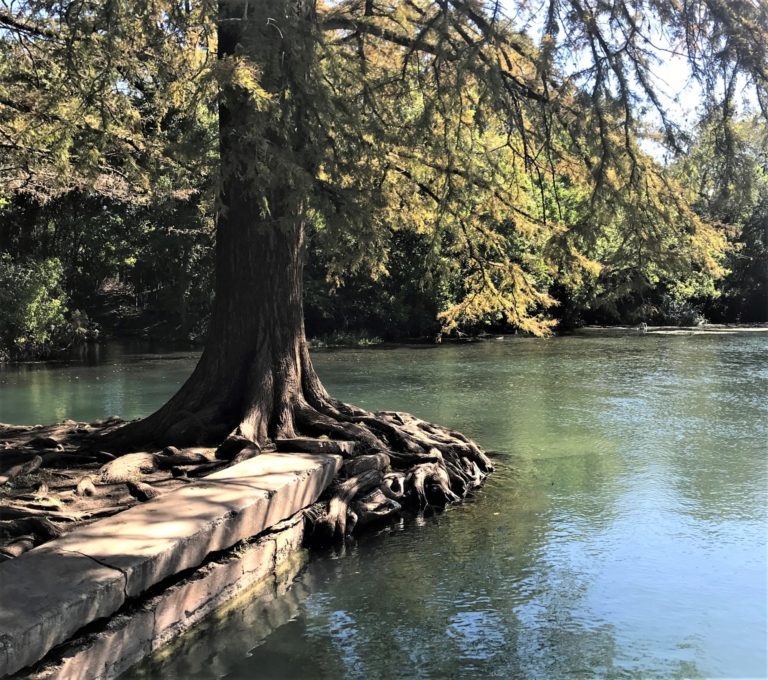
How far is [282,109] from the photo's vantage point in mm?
5793

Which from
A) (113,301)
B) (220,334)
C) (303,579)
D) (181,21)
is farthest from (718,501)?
(113,301)

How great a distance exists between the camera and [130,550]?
4.62m

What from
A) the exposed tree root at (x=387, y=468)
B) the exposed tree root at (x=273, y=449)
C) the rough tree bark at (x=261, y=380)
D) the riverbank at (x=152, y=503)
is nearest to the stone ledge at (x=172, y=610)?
the riverbank at (x=152, y=503)

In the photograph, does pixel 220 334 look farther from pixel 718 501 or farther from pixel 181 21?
pixel 718 501

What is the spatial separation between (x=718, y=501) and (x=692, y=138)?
11.4ft

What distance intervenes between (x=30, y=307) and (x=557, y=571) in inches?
734

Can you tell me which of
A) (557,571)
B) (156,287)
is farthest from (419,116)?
(156,287)

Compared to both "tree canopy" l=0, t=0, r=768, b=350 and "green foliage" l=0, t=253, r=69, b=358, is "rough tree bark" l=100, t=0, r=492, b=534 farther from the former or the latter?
"green foliage" l=0, t=253, r=69, b=358

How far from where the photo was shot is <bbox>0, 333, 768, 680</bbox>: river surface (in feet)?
15.0

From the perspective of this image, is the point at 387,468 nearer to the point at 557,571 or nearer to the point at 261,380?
the point at 261,380

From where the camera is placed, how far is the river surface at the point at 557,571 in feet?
15.0

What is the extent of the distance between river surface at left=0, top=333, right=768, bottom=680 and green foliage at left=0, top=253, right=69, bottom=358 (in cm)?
860

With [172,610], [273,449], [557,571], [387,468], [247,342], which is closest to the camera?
[172,610]

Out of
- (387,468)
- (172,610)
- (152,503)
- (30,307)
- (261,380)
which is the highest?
(30,307)
